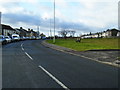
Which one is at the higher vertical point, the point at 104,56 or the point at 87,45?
the point at 87,45

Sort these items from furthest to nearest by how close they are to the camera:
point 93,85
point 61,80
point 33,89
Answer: point 61,80 → point 93,85 → point 33,89

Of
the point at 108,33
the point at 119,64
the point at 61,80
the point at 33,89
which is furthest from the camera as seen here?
the point at 108,33

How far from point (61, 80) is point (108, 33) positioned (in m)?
153

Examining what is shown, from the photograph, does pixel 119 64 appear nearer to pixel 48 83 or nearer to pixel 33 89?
pixel 48 83

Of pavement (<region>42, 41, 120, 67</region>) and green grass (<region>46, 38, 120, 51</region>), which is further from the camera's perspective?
green grass (<region>46, 38, 120, 51</region>)

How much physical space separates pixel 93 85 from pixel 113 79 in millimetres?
1498

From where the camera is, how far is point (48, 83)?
7059 mm

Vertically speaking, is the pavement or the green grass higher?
the green grass

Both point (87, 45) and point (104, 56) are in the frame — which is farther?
point (87, 45)

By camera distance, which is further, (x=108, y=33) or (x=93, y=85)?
(x=108, y=33)

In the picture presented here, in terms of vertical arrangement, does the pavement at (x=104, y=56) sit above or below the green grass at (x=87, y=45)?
below

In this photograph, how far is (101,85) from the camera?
681cm

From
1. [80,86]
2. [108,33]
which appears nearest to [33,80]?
[80,86]

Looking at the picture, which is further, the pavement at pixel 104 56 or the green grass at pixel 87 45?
the green grass at pixel 87 45
